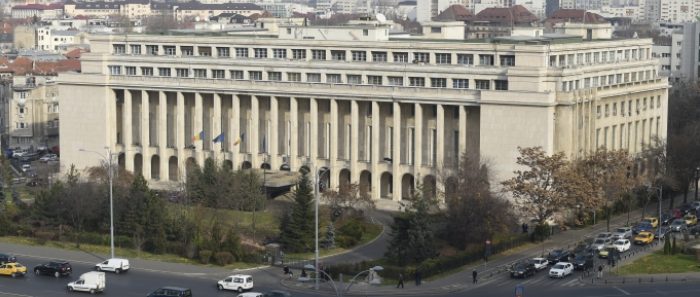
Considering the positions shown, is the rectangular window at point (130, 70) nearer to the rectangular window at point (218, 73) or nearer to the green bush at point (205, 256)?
the rectangular window at point (218, 73)

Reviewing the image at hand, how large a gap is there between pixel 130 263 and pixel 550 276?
3048 centimetres

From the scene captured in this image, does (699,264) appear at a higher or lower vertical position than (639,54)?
lower

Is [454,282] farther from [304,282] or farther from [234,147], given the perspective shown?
[234,147]

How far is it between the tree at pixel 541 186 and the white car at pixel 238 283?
28678mm

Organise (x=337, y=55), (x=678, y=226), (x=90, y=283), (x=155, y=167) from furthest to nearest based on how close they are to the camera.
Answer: (x=155, y=167), (x=337, y=55), (x=678, y=226), (x=90, y=283)

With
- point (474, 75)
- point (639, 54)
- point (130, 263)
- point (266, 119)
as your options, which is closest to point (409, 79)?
point (474, 75)

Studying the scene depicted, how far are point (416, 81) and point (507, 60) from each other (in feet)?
29.5

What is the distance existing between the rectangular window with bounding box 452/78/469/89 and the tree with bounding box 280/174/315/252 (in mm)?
25458

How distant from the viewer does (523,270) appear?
94375mm

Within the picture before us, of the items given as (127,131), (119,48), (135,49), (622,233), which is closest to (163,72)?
(135,49)

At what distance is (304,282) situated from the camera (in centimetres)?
9306

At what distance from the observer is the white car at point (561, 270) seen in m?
94.1

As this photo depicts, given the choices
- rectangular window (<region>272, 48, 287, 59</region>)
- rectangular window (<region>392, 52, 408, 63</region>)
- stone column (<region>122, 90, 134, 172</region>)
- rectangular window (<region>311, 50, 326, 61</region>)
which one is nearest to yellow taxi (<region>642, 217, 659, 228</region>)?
rectangular window (<region>392, 52, 408, 63</region>)

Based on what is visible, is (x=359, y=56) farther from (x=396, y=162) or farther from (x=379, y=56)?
(x=396, y=162)
